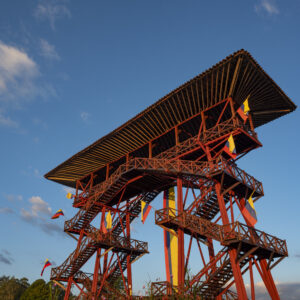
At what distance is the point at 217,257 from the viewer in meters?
16.4

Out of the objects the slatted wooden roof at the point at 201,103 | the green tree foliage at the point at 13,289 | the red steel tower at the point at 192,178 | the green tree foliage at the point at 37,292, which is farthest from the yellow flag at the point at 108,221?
the green tree foliage at the point at 13,289

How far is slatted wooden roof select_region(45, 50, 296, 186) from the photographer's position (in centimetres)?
1842

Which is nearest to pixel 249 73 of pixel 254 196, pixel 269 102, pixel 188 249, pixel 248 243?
pixel 269 102

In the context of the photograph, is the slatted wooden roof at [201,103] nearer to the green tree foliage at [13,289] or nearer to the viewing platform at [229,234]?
the viewing platform at [229,234]

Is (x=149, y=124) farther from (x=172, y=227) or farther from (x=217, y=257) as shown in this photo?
(x=217, y=257)

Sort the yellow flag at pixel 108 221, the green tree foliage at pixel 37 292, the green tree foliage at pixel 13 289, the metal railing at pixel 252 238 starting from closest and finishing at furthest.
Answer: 1. the metal railing at pixel 252 238
2. the yellow flag at pixel 108 221
3. the green tree foliage at pixel 37 292
4. the green tree foliage at pixel 13 289

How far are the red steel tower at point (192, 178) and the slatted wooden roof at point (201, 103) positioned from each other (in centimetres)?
6

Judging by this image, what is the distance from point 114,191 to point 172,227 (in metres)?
7.35

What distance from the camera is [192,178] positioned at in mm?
19922

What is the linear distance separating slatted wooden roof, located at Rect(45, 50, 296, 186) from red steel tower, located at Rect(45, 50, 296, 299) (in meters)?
0.06

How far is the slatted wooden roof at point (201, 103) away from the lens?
725 inches

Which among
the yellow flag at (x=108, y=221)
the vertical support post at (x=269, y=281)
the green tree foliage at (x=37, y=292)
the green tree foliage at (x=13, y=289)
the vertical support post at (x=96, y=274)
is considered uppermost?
the green tree foliage at (x=13, y=289)

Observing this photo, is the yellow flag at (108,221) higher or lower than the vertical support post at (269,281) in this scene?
higher

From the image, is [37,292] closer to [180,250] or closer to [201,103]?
[180,250]
